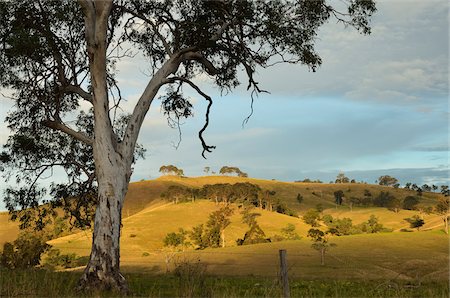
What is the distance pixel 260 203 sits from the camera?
135375mm

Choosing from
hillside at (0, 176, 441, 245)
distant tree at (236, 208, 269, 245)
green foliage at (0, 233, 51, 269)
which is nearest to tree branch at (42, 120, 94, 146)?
green foliage at (0, 233, 51, 269)

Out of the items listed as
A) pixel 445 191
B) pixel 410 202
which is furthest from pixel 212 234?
pixel 445 191

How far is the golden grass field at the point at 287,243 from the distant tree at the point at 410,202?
4767 mm

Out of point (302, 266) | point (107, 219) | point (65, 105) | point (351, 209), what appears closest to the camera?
point (107, 219)

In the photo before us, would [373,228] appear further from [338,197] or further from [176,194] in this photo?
[176,194]

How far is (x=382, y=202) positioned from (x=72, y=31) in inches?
6071

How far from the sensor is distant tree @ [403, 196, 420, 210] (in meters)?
155

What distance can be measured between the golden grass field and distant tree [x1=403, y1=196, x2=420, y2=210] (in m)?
4.77

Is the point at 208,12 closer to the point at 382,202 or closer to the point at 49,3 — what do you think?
the point at 49,3

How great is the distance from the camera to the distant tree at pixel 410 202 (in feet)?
509

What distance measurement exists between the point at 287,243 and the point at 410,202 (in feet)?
284

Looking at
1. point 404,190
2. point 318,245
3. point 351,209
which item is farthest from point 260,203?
point 404,190

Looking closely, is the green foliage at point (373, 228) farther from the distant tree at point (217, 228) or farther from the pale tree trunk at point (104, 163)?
the pale tree trunk at point (104, 163)

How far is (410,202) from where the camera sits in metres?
159
